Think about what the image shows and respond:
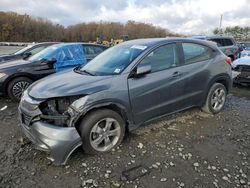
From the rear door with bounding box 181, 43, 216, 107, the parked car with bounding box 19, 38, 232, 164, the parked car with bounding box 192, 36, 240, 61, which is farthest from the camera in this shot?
the parked car with bounding box 192, 36, 240, 61

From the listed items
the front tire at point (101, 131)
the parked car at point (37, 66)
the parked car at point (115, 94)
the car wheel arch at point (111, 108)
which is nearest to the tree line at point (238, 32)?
the parked car at point (37, 66)

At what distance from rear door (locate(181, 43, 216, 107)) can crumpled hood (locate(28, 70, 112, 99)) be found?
156 cm

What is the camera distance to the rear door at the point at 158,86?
3520mm

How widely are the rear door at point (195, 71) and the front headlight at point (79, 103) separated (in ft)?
6.18

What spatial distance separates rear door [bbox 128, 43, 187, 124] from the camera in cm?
352

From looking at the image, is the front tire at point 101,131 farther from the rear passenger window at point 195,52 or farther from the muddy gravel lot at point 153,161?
the rear passenger window at point 195,52

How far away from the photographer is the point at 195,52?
4.36 m

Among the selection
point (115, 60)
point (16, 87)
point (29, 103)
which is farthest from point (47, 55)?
point (29, 103)

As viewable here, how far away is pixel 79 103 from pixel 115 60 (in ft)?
3.78

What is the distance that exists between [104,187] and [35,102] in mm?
1434

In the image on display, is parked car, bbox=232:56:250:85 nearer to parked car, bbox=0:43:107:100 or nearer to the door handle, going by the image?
the door handle

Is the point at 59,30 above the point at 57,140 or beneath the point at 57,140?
above

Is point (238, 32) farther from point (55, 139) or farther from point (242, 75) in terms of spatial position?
point (55, 139)

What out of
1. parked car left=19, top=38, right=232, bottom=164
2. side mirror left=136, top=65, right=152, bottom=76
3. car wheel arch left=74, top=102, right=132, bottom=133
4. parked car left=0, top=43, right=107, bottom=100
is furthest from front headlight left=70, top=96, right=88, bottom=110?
parked car left=0, top=43, right=107, bottom=100
